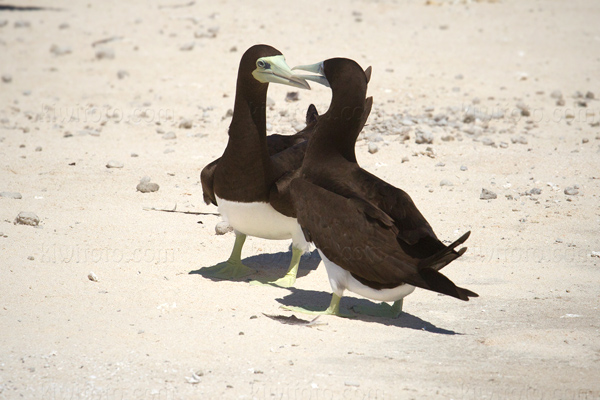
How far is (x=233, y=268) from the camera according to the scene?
680cm

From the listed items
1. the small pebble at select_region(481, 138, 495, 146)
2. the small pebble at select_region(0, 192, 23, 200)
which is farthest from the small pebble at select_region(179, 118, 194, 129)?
the small pebble at select_region(481, 138, 495, 146)

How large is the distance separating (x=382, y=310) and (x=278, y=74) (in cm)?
216

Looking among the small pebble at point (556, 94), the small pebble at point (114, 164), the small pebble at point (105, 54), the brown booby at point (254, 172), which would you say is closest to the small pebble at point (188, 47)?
the small pebble at point (105, 54)

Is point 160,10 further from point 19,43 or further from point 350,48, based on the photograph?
point 350,48

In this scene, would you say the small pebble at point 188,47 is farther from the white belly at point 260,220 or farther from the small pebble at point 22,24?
the white belly at point 260,220

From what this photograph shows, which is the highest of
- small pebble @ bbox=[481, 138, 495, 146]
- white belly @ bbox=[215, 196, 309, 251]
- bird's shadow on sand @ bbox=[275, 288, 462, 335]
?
small pebble @ bbox=[481, 138, 495, 146]

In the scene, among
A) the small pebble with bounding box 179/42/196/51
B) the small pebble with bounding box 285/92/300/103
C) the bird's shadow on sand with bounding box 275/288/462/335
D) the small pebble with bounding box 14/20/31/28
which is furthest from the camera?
the small pebble with bounding box 14/20/31/28

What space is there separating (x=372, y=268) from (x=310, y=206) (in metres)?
0.73

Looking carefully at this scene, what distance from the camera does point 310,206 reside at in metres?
5.62

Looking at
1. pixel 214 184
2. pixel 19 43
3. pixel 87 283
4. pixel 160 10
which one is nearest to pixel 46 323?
pixel 87 283

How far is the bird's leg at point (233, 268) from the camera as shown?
6719mm

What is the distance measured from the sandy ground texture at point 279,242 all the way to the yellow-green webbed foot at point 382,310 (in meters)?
0.10

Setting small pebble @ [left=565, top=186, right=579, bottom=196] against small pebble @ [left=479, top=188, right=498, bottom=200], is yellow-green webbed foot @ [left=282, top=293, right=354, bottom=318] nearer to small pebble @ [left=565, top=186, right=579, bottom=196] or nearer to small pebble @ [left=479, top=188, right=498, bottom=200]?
small pebble @ [left=479, top=188, right=498, bottom=200]

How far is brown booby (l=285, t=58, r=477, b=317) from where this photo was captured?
5.19 meters
